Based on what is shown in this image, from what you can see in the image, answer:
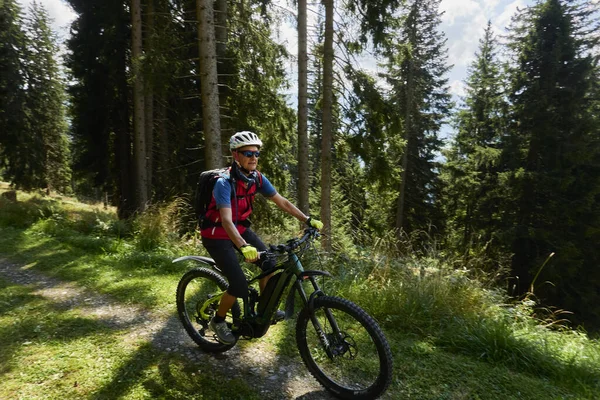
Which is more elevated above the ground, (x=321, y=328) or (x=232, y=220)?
(x=232, y=220)

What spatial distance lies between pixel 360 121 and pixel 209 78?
559 centimetres

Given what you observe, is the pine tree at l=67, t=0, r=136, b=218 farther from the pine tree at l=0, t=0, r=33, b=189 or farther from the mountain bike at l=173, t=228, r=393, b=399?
the mountain bike at l=173, t=228, r=393, b=399

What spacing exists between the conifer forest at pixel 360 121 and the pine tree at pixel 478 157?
133 mm

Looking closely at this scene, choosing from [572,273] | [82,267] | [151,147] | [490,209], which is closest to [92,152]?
[151,147]

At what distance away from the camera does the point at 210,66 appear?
7.85 m

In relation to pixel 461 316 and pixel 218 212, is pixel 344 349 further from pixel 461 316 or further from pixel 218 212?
pixel 461 316

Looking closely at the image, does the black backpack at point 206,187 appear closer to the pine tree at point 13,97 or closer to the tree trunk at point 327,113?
the tree trunk at point 327,113

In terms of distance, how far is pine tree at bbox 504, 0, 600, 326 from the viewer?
50.7 feet

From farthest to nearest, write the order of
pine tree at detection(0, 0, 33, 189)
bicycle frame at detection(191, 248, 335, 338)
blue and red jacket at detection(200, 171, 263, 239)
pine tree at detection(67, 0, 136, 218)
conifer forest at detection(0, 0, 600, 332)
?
pine tree at detection(0, 0, 33, 189)
pine tree at detection(67, 0, 136, 218)
conifer forest at detection(0, 0, 600, 332)
blue and red jacket at detection(200, 171, 263, 239)
bicycle frame at detection(191, 248, 335, 338)

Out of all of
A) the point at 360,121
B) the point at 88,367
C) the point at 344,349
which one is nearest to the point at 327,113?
the point at 360,121

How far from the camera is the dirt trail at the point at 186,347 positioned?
11.2ft

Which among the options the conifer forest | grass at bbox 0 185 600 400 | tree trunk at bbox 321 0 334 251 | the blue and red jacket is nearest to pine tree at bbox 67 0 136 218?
the conifer forest

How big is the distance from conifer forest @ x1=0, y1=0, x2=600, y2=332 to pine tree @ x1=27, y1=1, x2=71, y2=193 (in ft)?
1.24

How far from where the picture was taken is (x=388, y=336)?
441 centimetres
